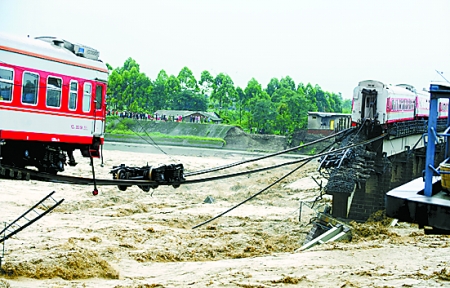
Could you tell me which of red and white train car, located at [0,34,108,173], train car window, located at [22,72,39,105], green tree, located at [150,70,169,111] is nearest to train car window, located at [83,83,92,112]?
red and white train car, located at [0,34,108,173]

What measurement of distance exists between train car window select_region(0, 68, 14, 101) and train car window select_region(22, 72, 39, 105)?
0.31 m

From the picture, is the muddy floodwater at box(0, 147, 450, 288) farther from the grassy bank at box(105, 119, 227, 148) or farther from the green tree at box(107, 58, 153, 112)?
the green tree at box(107, 58, 153, 112)

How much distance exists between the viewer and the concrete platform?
7449 millimetres

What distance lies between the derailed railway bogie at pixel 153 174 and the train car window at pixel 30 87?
7.64 feet

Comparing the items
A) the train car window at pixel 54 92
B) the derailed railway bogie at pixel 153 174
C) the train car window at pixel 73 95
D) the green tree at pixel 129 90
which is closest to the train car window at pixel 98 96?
the train car window at pixel 73 95

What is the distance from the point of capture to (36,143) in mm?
14078

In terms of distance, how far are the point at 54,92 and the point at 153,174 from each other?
109 inches

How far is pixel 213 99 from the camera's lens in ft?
261

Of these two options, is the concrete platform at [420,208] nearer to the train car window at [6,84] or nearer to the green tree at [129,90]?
the train car window at [6,84]

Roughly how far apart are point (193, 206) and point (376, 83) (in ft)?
34.8

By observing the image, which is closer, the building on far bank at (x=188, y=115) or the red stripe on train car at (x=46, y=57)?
the red stripe on train car at (x=46, y=57)

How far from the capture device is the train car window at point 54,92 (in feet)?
45.4

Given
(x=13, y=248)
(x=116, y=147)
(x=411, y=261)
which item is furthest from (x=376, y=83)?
(x=116, y=147)

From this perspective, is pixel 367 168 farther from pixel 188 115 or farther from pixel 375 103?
pixel 188 115
